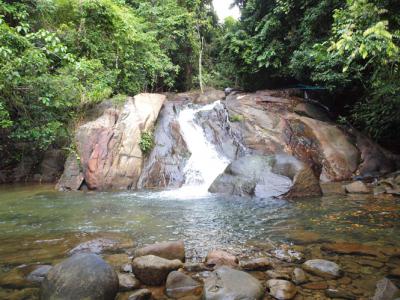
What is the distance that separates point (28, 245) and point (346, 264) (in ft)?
15.9

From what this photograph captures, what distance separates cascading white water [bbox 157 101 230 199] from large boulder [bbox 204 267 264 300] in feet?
18.0

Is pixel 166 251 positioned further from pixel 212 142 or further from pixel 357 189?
pixel 212 142

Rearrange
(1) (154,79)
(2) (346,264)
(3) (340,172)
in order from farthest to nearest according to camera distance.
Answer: (1) (154,79) → (3) (340,172) → (2) (346,264)

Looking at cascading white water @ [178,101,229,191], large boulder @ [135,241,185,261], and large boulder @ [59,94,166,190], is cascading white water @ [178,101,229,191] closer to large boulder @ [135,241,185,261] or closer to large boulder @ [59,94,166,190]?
large boulder @ [59,94,166,190]

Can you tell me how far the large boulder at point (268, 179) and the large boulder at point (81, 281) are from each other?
5761 mm

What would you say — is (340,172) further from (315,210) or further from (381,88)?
(315,210)

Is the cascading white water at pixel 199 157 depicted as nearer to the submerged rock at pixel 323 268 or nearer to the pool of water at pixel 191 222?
the pool of water at pixel 191 222

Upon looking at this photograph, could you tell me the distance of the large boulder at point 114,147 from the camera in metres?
11.0

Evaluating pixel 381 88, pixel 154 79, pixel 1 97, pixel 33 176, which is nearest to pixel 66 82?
pixel 1 97

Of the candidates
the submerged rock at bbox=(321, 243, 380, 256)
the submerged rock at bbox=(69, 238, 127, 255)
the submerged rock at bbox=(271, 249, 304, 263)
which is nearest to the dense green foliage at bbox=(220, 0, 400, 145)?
the submerged rock at bbox=(321, 243, 380, 256)

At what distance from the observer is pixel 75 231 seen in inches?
238

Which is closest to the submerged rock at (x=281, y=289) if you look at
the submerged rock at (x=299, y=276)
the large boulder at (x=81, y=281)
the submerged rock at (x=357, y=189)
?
the submerged rock at (x=299, y=276)

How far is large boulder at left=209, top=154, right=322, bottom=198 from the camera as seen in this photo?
8.66 meters

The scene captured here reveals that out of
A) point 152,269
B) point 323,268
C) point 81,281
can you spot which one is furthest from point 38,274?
point 323,268
